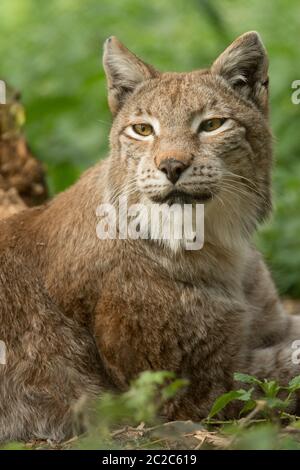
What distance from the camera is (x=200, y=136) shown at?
577 centimetres

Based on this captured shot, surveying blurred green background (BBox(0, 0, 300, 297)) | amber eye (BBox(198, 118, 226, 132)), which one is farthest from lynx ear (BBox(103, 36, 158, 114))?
blurred green background (BBox(0, 0, 300, 297))

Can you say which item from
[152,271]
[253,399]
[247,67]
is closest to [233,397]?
[253,399]

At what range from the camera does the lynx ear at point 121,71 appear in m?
6.18

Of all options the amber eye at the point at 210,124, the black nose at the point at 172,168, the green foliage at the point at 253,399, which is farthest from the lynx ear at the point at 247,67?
the green foliage at the point at 253,399

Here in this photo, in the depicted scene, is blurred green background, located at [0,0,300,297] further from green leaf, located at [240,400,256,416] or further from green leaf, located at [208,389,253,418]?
green leaf, located at [208,389,253,418]

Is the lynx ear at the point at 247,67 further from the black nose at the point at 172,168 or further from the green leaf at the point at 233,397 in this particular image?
the green leaf at the point at 233,397

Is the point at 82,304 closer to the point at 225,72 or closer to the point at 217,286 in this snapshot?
the point at 217,286

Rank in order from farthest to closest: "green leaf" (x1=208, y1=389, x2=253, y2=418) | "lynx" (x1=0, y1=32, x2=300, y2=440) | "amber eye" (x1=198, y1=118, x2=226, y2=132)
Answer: "amber eye" (x1=198, y1=118, x2=226, y2=132)
"lynx" (x1=0, y1=32, x2=300, y2=440)
"green leaf" (x1=208, y1=389, x2=253, y2=418)

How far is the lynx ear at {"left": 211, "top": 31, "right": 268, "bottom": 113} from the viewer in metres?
6.03

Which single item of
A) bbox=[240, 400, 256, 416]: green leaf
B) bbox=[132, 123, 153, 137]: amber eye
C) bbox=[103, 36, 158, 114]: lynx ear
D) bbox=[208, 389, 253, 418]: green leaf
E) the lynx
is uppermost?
bbox=[103, 36, 158, 114]: lynx ear

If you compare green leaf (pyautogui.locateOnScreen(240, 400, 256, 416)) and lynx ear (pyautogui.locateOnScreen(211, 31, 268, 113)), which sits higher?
lynx ear (pyautogui.locateOnScreen(211, 31, 268, 113))

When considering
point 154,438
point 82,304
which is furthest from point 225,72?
point 154,438

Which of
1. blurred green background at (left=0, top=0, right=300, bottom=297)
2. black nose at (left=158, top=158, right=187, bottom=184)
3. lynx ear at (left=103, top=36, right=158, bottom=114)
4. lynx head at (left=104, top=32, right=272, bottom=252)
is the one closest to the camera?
black nose at (left=158, top=158, right=187, bottom=184)

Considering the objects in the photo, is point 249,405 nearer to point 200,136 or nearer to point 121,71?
point 200,136
